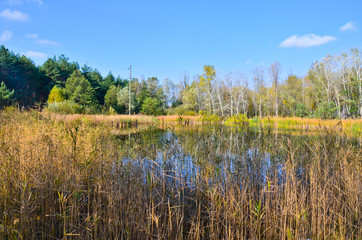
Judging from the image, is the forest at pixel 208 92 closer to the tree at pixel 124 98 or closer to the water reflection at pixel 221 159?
the tree at pixel 124 98

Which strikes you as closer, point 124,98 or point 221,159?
point 221,159

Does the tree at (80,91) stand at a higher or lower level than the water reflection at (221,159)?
higher

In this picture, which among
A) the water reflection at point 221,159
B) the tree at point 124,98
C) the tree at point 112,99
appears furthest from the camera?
the tree at point 112,99

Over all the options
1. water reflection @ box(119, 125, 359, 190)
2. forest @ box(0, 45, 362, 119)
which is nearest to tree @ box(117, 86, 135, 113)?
forest @ box(0, 45, 362, 119)

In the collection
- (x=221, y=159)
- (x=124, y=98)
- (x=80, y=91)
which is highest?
(x=80, y=91)

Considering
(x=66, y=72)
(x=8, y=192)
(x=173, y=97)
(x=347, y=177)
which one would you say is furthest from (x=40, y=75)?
(x=347, y=177)

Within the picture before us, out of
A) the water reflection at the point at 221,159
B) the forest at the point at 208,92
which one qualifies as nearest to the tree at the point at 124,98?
the forest at the point at 208,92

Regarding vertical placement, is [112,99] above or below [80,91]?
below

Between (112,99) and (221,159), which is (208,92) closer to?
(112,99)

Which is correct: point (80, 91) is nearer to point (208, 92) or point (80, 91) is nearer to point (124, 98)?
point (124, 98)

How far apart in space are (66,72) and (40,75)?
16.9 feet

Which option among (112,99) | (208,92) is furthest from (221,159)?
(112,99)

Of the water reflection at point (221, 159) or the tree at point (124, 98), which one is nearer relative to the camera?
the water reflection at point (221, 159)

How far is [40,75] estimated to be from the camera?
114ft
